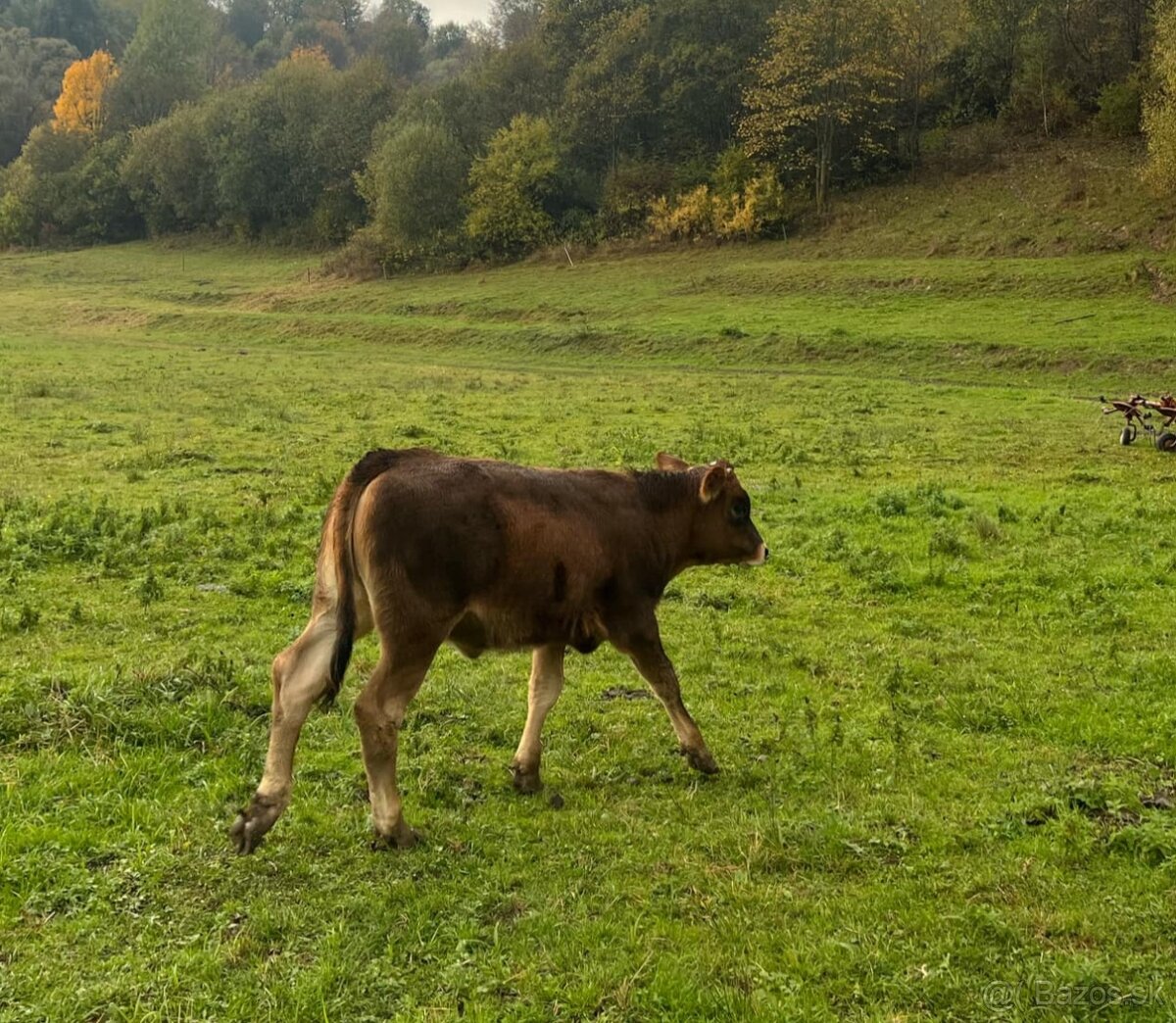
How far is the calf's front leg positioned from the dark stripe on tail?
1.80 meters

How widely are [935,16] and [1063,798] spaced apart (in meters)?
62.4

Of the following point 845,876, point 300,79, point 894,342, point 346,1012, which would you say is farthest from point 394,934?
point 300,79

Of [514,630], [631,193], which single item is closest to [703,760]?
[514,630]

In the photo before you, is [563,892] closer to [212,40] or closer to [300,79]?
[300,79]

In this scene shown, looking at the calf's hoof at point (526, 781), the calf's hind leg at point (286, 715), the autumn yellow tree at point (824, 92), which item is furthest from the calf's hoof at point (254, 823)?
the autumn yellow tree at point (824, 92)

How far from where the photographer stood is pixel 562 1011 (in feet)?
13.2

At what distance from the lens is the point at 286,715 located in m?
5.34

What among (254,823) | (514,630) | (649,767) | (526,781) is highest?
(514,630)

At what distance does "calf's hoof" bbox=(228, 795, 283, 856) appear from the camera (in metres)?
5.07

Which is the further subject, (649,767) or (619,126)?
(619,126)

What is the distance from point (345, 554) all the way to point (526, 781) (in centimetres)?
186

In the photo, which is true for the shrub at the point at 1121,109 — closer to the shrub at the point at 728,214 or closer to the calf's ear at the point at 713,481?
the shrub at the point at 728,214

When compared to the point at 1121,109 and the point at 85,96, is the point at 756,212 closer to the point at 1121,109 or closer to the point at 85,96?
the point at 1121,109

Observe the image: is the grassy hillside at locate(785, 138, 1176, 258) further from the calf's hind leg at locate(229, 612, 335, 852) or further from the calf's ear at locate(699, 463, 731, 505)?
the calf's hind leg at locate(229, 612, 335, 852)
